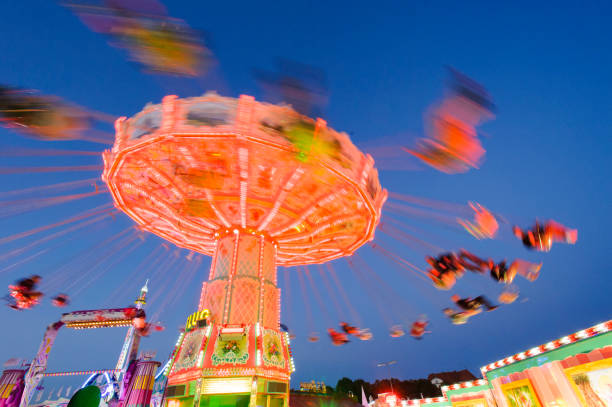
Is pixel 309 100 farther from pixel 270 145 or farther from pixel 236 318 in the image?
pixel 236 318

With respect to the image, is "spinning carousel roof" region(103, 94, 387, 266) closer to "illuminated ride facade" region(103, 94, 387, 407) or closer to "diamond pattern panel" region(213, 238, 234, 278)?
"illuminated ride facade" region(103, 94, 387, 407)

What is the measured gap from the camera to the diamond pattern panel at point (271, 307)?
14.8 metres

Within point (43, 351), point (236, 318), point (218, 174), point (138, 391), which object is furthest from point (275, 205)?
point (43, 351)

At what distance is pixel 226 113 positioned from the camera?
10.8 metres

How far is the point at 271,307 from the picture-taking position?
15.2 metres

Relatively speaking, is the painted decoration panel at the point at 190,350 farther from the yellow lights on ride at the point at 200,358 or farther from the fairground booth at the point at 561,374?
the fairground booth at the point at 561,374

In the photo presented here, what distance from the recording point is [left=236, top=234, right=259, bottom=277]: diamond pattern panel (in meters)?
15.3

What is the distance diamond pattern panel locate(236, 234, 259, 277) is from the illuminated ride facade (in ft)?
0.17

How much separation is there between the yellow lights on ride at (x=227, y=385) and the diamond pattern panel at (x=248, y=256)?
4.48 meters

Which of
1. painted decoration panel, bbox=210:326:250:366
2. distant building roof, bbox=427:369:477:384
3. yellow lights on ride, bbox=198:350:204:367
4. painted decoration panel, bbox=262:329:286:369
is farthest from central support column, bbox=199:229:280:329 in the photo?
distant building roof, bbox=427:369:477:384

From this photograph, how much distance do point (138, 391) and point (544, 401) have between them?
76.8ft

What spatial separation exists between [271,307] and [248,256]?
2759mm

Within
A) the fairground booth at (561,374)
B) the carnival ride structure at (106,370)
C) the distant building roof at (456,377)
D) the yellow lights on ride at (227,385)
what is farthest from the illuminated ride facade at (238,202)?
the distant building roof at (456,377)

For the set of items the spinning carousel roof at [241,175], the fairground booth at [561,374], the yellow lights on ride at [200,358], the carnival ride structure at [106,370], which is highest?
the spinning carousel roof at [241,175]
